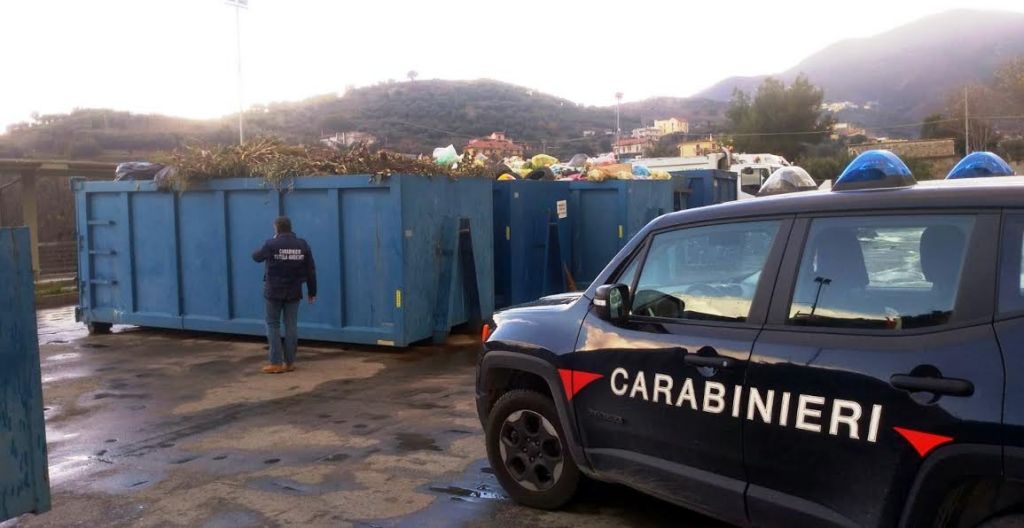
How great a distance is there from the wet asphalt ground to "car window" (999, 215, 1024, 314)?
7.85 ft

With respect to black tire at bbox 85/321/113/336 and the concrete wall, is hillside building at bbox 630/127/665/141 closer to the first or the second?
the concrete wall

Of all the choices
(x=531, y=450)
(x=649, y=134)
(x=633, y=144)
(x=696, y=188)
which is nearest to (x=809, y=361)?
(x=531, y=450)

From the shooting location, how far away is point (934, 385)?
9.56 feet

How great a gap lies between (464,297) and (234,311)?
3.24 m

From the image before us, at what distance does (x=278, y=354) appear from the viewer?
957cm

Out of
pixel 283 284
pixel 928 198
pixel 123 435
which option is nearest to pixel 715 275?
pixel 928 198

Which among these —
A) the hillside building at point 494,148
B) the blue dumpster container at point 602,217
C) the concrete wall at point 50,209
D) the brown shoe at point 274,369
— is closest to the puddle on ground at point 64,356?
the brown shoe at point 274,369

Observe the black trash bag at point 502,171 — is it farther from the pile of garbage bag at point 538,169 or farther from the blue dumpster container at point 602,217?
the blue dumpster container at point 602,217

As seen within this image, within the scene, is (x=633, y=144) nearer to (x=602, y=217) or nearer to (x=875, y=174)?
(x=602, y=217)

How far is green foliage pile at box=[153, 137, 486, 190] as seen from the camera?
34.3 feet

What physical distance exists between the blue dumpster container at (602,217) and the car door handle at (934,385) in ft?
33.1

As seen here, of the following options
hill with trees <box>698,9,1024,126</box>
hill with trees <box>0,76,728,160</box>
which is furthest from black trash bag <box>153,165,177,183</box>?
hill with trees <box>698,9,1024,126</box>

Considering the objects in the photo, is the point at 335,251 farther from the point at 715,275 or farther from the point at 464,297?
the point at 715,275

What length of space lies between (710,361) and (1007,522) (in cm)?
131
